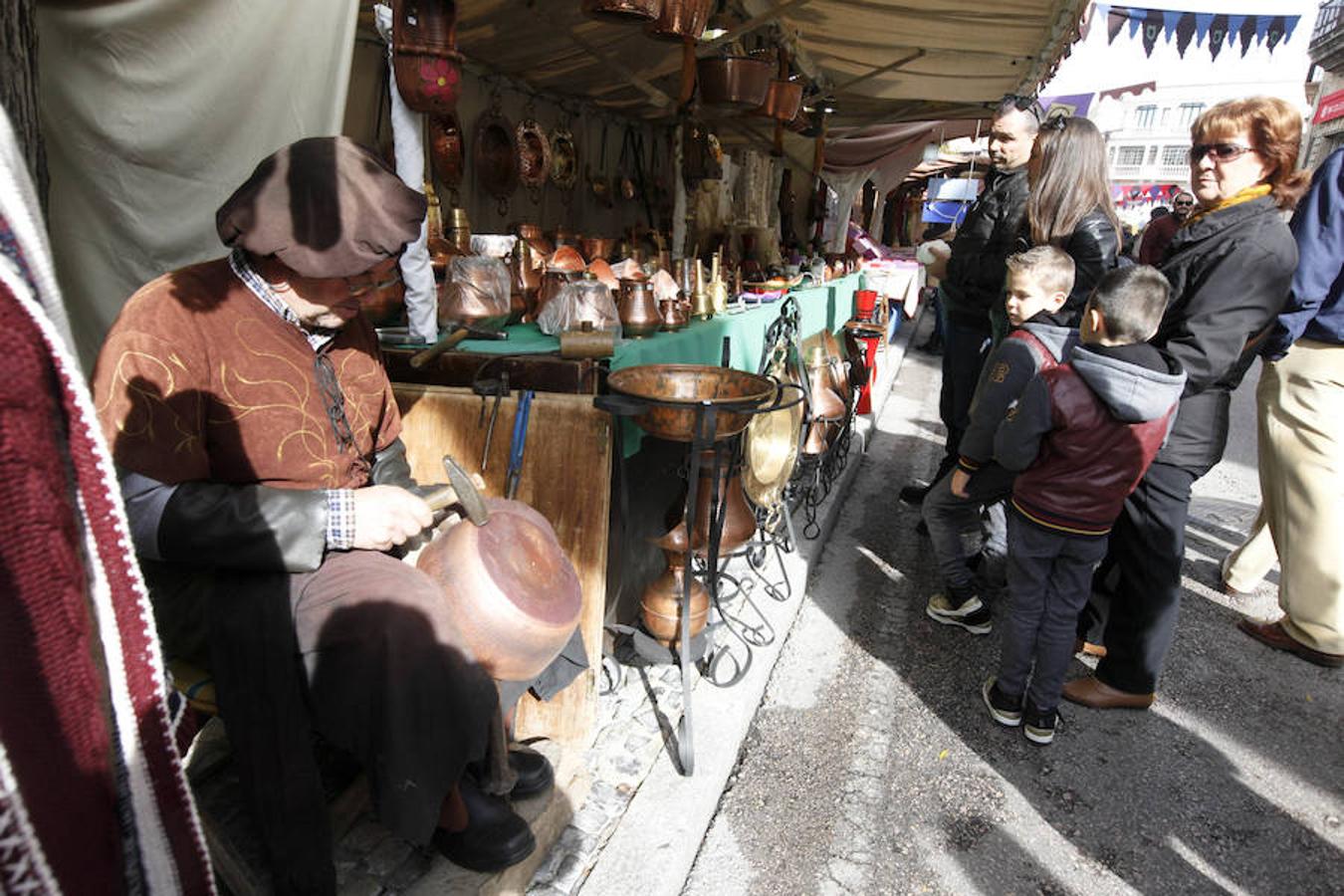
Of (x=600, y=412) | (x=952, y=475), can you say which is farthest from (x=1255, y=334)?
(x=600, y=412)

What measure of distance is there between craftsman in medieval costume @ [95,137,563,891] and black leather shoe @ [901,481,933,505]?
3.50 m

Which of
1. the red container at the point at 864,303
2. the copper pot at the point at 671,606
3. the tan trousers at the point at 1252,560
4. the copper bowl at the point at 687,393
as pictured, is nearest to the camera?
the copper bowl at the point at 687,393

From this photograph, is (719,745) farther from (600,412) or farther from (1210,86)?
(1210,86)

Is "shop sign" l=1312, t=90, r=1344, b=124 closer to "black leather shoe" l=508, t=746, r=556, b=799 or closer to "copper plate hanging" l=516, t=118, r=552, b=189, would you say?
"copper plate hanging" l=516, t=118, r=552, b=189

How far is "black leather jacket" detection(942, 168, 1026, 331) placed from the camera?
3195 mm

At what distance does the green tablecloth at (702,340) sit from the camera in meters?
2.30

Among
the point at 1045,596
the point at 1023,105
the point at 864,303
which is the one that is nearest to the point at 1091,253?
the point at 1023,105

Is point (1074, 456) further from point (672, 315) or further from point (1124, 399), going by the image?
point (672, 315)

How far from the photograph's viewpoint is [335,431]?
5.22ft

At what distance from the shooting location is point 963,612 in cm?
308

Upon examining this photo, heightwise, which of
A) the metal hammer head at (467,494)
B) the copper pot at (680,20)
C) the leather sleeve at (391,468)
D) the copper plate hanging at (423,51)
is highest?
the copper pot at (680,20)

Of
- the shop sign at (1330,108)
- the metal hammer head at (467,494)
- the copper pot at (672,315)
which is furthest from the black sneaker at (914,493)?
the shop sign at (1330,108)

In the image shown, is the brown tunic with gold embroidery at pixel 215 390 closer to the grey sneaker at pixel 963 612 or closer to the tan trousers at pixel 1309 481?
the grey sneaker at pixel 963 612

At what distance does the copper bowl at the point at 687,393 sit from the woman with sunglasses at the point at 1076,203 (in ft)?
4.35
